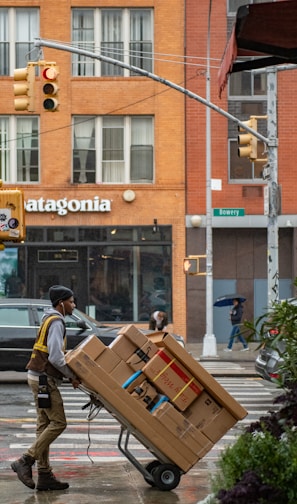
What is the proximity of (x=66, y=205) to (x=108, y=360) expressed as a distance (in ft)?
86.0

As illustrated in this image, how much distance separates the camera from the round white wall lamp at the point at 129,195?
36.2 m

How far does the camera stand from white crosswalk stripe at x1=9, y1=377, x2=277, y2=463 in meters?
13.2

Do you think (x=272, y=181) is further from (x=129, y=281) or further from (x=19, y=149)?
(x=19, y=149)

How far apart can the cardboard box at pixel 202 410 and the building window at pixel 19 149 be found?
2679cm

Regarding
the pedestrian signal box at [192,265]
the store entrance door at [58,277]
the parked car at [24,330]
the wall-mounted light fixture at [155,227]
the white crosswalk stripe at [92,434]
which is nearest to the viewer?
the white crosswalk stripe at [92,434]

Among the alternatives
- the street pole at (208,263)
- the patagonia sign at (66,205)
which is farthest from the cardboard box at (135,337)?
the patagonia sign at (66,205)

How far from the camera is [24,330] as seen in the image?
23.2 metres

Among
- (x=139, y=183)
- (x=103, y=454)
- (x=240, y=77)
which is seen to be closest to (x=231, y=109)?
(x=240, y=77)

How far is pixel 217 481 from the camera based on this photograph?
7.33m

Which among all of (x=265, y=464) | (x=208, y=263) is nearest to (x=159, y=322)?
(x=208, y=263)

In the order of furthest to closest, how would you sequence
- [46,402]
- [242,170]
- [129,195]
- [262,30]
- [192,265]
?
[242,170], [129,195], [192,265], [46,402], [262,30]

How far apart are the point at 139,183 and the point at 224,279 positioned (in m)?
4.21

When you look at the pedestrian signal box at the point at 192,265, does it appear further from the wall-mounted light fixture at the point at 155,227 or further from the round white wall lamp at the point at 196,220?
the wall-mounted light fixture at the point at 155,227

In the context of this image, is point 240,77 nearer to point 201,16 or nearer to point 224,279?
point 201,16
